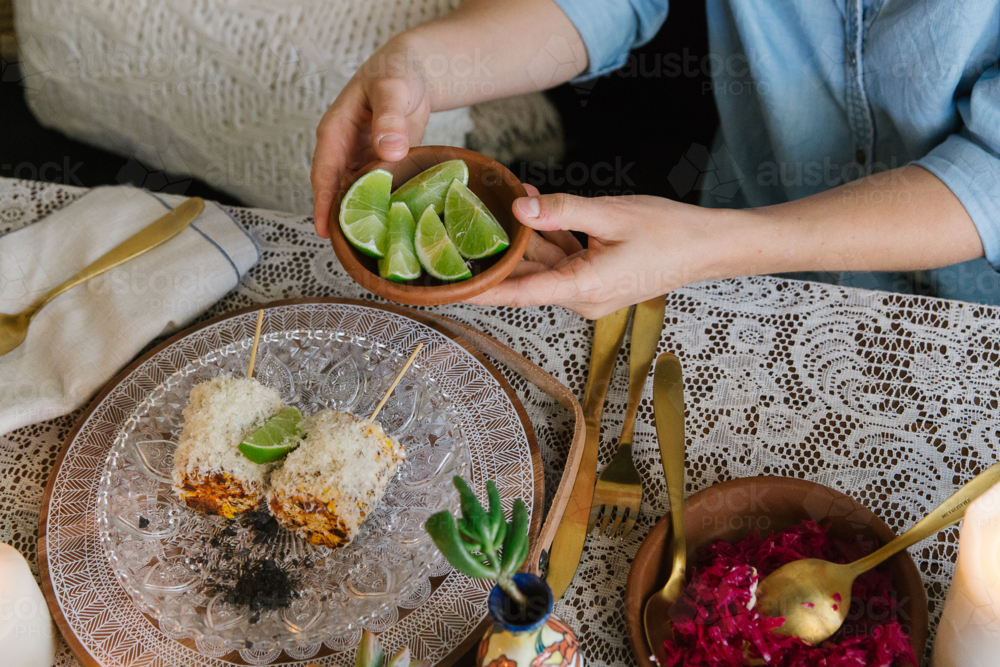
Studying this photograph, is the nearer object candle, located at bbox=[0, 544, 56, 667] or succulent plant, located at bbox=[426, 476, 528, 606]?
succulent plant, located at bbox=[426, 476, 528, 606]

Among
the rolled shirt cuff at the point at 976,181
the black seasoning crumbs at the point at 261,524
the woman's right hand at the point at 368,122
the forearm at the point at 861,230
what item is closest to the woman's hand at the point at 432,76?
the woman's right hand at the point at 368,122

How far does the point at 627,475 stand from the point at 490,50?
775 millimetres

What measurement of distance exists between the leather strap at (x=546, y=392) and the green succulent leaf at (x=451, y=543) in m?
0.30

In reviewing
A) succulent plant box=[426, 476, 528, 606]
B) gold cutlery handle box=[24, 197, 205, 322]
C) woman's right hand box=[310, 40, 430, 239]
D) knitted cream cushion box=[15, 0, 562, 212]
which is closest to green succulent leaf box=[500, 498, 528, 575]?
succulent plant box=[426, 476, 528, 606]

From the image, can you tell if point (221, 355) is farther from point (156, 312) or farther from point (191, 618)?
point (191, 618)

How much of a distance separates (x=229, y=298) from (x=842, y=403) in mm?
962

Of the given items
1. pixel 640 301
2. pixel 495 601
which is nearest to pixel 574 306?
pixel 640 301

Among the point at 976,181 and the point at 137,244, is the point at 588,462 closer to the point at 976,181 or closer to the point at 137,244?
the point at 976,181

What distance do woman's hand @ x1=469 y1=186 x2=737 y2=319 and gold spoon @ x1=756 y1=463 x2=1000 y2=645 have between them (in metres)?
0.42

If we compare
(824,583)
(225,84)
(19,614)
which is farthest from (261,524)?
(225,84)

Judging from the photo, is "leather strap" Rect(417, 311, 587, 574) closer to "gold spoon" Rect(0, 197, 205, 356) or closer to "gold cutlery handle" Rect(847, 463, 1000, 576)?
"gold cutlery handle" Rect(847, 463, 1000, 576)

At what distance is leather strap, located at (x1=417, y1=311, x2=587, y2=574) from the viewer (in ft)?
2.67

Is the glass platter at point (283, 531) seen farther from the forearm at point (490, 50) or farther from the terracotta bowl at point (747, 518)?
the forearm at point (490, 50)

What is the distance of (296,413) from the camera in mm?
893
